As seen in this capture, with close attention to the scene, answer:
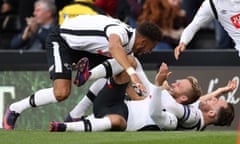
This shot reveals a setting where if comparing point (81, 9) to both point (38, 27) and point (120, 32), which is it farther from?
point (120, 32)

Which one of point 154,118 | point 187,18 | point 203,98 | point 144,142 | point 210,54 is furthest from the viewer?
point 187,18

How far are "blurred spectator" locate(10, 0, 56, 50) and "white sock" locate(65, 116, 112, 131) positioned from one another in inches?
160

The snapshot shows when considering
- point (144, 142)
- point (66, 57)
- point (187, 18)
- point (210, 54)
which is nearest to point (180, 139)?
point (144, 142)

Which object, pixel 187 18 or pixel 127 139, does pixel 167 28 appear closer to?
pixel 187 18

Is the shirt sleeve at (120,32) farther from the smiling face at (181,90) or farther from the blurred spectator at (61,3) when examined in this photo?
the blurred spectator at (61,3)

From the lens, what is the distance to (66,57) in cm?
1422

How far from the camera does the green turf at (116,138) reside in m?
11.8

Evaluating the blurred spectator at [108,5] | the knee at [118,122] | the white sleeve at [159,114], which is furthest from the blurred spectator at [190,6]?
the knee at [118,122]

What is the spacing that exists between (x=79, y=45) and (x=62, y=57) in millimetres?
246

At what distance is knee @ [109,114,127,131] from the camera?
13547mm

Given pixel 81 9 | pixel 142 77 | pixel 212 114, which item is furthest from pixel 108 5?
pixel 212 114

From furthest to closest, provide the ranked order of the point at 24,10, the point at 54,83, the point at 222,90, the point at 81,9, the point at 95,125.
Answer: the point at 24,10 → the point at 81,9 → the point at 222,90 → the point at 54,83 → the point at 95,125

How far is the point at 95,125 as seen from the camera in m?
13.4

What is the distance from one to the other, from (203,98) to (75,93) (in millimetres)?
2263
